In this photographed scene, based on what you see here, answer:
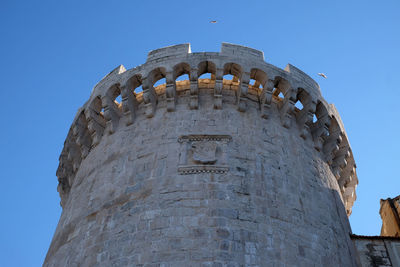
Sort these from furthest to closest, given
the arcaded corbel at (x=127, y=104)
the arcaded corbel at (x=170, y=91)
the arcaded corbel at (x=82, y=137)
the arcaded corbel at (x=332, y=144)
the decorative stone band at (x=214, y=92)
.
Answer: the arcaded corbel at (x=82, y=137)
the arcaded corbel at (x=332, y=144)
the arcaded corbel at (x=127, y=104)
the decorative stone band at (x=214, y=92)
the arcaded corbel at (x=170, y=91)

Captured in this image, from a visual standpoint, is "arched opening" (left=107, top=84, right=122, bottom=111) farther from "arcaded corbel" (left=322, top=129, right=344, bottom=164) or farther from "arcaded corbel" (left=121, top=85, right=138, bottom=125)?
"arcaded corbel" (left=322, top=129, right=344, bottom=164)

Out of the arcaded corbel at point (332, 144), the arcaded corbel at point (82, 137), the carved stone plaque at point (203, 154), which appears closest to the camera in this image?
the carved stone plaque at point (203, 154)

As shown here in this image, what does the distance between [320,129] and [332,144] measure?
2.11 ft

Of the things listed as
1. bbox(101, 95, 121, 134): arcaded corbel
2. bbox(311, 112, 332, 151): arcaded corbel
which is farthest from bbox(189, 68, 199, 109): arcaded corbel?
bbox(311, 112, 332, 151): arcaded corbel

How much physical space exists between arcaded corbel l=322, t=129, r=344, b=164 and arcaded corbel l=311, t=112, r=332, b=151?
0.35m

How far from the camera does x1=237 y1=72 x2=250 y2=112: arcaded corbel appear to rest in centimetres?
923

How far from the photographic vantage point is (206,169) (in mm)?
7812

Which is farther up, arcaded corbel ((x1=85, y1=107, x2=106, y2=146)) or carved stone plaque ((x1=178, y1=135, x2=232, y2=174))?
arcaded corbel ((x1=85, y1=107, x2=106, y2=146))

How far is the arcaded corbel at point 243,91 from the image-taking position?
9227mm

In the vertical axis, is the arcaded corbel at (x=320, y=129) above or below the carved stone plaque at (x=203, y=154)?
above

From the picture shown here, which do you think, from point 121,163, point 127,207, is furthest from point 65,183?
point 127,207

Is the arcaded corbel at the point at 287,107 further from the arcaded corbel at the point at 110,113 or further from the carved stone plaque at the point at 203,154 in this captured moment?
the arcaded corbel at the point at 110,113

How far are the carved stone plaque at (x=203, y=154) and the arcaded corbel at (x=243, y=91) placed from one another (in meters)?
1.08

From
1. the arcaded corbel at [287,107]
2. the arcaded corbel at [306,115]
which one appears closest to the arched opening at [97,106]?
the arcaded corbel at [287,107]
